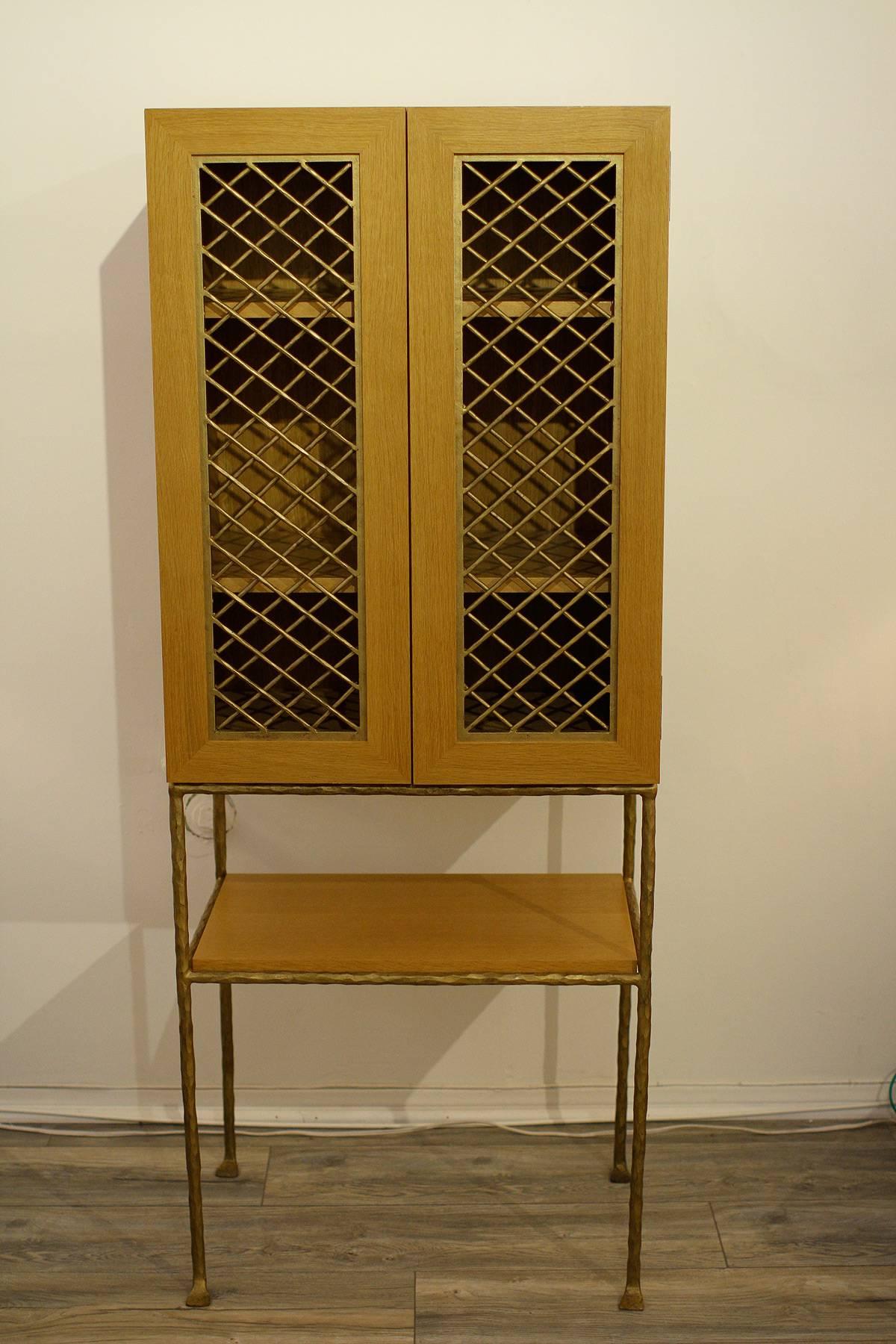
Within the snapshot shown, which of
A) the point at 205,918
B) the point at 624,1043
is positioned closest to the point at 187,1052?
the point at 205,918

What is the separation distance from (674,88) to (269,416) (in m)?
0.90

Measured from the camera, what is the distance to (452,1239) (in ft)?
6.21

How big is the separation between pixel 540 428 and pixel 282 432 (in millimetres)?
364

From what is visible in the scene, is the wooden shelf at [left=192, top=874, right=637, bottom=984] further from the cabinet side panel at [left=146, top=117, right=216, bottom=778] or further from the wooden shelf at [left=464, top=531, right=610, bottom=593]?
the wooden shelf at [left=464, top=531, right=610, bottom=593]

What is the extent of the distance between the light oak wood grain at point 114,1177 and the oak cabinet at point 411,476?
10.7 inches

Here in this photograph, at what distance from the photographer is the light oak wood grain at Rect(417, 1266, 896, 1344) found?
1.70 metres

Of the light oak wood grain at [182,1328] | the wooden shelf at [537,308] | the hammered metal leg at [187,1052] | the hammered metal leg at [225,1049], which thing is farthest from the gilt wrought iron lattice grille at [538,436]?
the light oak wood grain at [182,1328]

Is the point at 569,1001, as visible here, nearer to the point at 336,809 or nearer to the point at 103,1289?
the point at 336,809

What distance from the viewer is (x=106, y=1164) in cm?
211

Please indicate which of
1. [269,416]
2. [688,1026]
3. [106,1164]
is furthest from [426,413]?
[106,1164]

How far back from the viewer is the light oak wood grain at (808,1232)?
185 centimetres

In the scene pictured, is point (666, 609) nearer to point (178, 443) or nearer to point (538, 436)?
point (538, 436)

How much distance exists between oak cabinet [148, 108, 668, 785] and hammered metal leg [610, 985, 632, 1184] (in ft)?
1.95

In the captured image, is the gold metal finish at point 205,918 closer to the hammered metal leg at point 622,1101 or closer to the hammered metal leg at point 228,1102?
the hammered metal leg at point 228,1102
